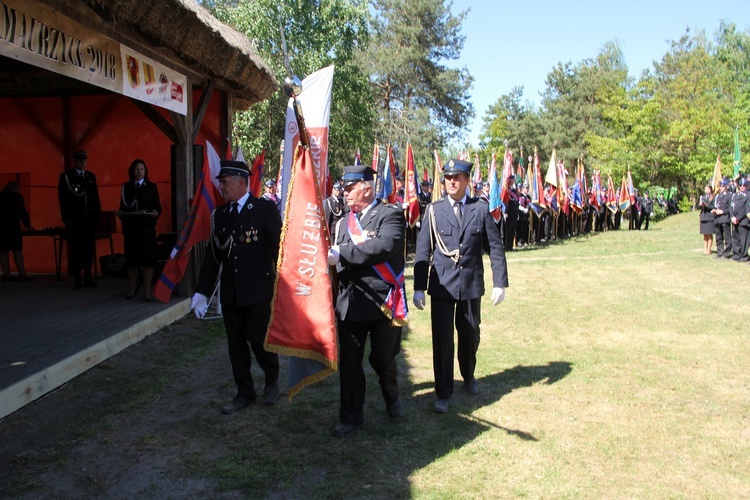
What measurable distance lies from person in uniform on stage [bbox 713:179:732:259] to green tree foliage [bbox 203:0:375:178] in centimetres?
1672

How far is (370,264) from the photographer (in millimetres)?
4789

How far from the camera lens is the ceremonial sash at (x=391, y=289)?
4852 mm

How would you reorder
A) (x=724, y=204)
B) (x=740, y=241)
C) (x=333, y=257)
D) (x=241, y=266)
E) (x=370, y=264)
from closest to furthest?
(x=333, y=257) < (x=370, y=264) < (x=241, y=266) < (x=740, y=241) < (x=724, y=204)

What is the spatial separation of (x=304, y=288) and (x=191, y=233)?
425cm

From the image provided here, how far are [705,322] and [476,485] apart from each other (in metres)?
6.13

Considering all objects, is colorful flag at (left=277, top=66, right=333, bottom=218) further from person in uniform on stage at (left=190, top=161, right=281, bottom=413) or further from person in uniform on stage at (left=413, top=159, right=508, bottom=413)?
person in uniform on stage at (left=413, top=159, right=508, bottom=413)

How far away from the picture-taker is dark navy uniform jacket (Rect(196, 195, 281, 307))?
533cm

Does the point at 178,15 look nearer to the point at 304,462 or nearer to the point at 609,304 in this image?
the point at 304,462

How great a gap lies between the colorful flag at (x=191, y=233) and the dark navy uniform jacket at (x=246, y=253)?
3020 millimetres

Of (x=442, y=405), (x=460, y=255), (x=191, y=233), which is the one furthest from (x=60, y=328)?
(x=460, y=255)

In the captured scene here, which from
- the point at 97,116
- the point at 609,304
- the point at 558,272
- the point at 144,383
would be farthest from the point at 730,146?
the point at 144,383

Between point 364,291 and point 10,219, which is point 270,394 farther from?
point 10,219

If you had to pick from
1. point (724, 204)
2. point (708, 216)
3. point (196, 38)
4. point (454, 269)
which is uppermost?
point (196, 38)

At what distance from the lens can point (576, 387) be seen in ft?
19.7
